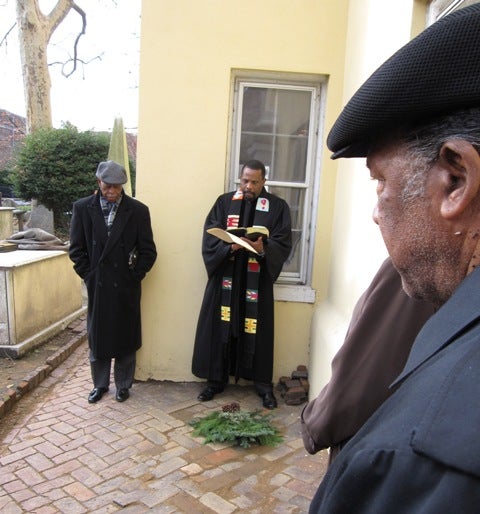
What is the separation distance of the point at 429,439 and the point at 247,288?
3.60 meters

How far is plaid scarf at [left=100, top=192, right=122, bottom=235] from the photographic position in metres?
4.18

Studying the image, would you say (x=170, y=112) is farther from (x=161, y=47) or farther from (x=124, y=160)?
(x=124, y=160)

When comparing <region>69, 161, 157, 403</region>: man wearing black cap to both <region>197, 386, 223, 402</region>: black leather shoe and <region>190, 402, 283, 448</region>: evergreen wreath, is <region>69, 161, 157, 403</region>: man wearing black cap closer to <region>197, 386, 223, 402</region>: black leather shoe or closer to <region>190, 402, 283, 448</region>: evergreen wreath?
<region>197, 386, 223, 402</region>: black leather shoe

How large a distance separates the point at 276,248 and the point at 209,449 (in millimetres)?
1740

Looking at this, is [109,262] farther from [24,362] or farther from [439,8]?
[439,8]

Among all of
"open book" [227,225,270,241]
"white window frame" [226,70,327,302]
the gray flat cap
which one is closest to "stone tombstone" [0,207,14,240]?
the gray flat cap

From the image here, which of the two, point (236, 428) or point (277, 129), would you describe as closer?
point (236, 428)

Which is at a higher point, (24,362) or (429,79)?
(429,79)

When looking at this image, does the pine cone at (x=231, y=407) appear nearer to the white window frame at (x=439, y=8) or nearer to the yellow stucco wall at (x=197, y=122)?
the yellow stucco wall at (x=197, y=122)

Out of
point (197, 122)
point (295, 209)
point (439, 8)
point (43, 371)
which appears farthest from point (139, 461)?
point (439, 8)

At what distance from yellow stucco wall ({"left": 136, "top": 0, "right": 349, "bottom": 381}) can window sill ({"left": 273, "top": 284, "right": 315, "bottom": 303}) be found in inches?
2.6

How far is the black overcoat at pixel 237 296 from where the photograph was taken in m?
4.11

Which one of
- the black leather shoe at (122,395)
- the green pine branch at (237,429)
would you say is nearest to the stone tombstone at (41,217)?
the black leather shoe at (122,395)

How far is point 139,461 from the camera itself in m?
3.29
